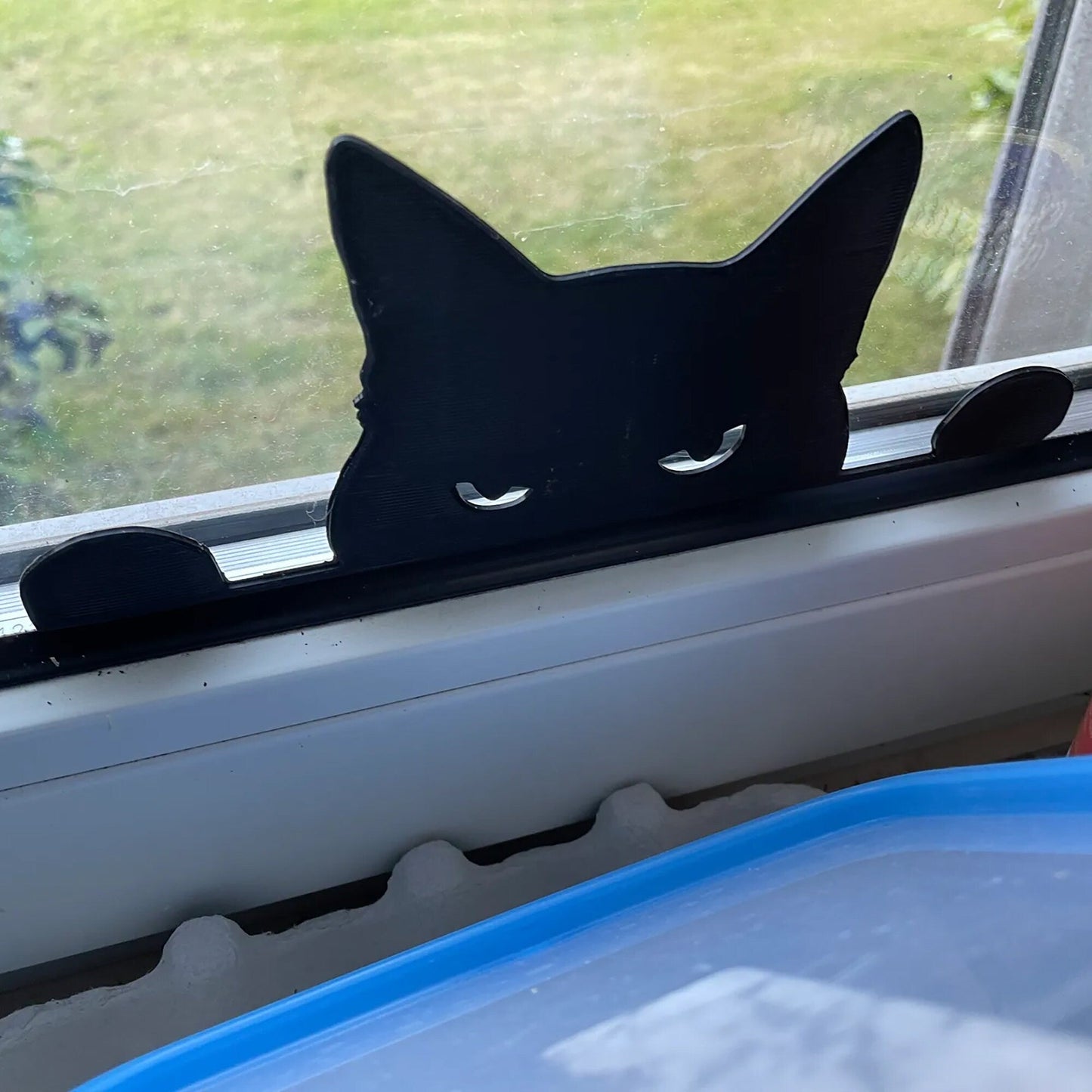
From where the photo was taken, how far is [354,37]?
31 cm

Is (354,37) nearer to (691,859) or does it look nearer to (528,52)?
(528,52)

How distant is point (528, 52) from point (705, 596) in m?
0.22

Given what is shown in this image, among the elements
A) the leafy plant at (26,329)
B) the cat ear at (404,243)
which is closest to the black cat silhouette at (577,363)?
the cat ear at (404,243)

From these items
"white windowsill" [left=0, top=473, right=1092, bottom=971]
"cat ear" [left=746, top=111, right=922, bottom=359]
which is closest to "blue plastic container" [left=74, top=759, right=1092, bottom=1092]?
"white windowsill" [left=0, top=473, right=1092, bottom=971]

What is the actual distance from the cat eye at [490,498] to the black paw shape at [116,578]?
0.10 meters

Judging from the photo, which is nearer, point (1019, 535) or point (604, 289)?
point (604, 289)

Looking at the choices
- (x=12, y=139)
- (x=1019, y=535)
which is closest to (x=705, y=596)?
(x=1019, y=535)

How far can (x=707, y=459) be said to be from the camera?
1.33 ft

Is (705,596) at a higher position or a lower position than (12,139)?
lower

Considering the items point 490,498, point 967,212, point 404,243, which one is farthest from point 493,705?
point 967,212

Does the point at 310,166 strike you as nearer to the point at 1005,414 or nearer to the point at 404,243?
the point at 404,243

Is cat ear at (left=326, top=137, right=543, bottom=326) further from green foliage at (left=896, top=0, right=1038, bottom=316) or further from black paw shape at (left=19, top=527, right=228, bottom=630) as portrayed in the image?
green foliage at (left=896, top=0, right=1038, bottom=316)

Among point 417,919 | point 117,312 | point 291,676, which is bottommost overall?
point 417,919

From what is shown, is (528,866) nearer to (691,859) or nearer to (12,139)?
(691,859)
